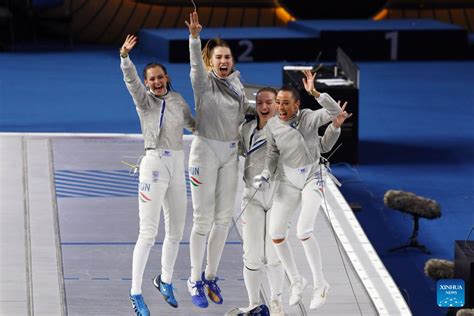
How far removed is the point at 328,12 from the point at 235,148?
14172mm

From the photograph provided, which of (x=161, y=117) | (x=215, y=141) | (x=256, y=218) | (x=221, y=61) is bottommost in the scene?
(x=256, y=218)

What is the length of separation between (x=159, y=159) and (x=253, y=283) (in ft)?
3.50

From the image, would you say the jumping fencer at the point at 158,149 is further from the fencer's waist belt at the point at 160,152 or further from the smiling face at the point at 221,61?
the smiling face at the point at 221,61

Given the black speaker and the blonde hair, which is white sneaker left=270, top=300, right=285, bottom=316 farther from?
the blonde hair

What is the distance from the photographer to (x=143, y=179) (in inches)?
296

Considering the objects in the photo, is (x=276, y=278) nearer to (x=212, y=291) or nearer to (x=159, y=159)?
(x=212, y=291)

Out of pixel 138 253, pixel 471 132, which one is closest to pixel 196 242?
pixel 138 253

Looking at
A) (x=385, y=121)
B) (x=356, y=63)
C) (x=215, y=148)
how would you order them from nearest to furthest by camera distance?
(x=215, y=148) → (x=385, y=121) → (x=356, y=63)

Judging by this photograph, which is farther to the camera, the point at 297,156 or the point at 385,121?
the point at 385,121

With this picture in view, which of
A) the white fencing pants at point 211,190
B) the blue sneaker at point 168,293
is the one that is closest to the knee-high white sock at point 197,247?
the white fencing pants at point 211,190

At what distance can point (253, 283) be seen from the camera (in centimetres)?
782

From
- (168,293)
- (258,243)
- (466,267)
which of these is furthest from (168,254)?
(466,267)

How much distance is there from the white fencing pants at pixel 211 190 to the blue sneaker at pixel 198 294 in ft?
0.45

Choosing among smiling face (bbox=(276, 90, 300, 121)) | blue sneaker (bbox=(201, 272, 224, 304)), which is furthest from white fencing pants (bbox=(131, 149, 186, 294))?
smiling face (bbox=(276, 90, 300, 121))
